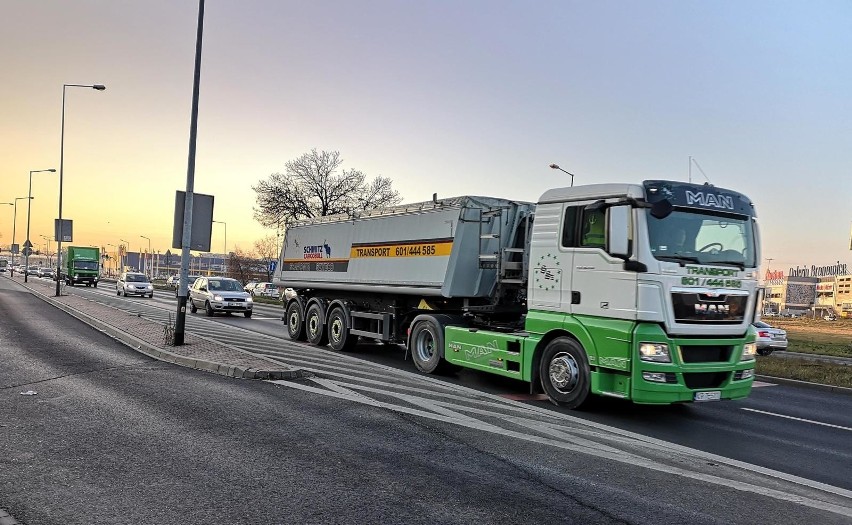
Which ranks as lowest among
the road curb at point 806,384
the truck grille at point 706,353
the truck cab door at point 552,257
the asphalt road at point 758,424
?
the road curb at point 806,384

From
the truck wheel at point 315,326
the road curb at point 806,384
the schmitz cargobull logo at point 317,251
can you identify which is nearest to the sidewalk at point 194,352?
the truck wheel at point 315,326

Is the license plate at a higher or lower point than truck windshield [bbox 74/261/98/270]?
lower

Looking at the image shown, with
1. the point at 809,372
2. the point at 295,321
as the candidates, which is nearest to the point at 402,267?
the point at 295,321

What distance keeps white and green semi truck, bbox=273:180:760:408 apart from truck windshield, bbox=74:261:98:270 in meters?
49.4

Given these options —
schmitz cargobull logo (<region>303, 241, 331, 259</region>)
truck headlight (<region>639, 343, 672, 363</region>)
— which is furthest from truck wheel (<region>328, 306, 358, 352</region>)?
truck headlight (<region>639, 343, 672, 363</region>)

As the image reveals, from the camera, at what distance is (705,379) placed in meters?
8.43

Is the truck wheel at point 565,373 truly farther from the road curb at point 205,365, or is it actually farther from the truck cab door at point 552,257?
the road curb at point 205,365

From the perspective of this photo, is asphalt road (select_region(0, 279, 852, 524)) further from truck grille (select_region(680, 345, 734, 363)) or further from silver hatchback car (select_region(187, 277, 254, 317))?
silver hatchback car (select_region(187, 277, 254, 317))

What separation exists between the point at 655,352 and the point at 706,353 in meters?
0.90

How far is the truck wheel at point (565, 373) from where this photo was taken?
345 inches

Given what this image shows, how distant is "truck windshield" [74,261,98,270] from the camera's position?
53000 millimetres

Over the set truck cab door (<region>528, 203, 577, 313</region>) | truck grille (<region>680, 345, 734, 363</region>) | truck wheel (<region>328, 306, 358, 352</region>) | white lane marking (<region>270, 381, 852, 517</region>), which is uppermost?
truck cab door (<region>528, 203, 577, 313</region>)

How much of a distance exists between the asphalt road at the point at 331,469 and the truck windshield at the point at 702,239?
2.33 m

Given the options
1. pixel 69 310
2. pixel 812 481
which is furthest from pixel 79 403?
pixel 69 310
